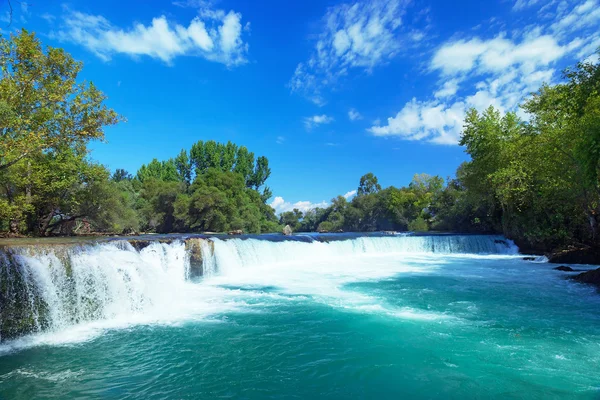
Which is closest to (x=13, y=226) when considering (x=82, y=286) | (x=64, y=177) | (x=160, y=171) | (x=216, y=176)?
(x=64, y=177)

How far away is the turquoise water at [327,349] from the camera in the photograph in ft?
15.2

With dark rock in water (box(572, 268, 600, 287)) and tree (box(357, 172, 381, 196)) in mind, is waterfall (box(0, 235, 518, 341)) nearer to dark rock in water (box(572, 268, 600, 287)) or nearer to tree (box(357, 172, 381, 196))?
dark rock in water (box(572, 268, 600, 287))

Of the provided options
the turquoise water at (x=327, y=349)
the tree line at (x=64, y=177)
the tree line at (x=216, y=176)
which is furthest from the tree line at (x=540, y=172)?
the tree line at (x=64, y=177)

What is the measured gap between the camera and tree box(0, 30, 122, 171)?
8992 millimetres

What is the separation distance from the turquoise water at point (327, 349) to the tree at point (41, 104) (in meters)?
5.39

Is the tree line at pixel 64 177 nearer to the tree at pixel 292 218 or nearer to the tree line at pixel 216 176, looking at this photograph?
the tree line at pixel 216 176

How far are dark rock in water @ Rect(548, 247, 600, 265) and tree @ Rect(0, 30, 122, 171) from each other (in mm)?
21280

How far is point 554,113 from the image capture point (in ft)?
55.3

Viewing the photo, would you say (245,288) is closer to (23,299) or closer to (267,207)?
(23,299)

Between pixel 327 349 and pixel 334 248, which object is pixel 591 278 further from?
pixel 334 248

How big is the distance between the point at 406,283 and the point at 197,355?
8.58 meters

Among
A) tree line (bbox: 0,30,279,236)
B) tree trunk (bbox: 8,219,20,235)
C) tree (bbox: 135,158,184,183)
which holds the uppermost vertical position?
tree (bbox: 135,158,184,183)

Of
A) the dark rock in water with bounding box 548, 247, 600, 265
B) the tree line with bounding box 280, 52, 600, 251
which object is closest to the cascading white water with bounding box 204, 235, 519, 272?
the tree line with bounding box 280, 52, 600, 251

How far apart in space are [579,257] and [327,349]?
57.3ft
